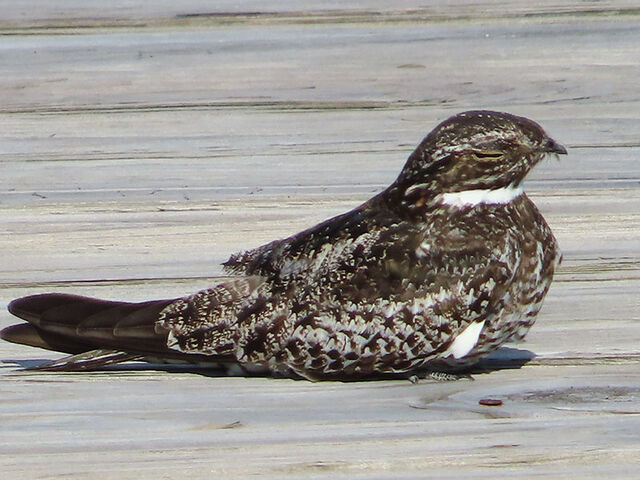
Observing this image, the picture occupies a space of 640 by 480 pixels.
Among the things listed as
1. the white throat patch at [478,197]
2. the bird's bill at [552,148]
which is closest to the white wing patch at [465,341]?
the white throat patch at [478,197]

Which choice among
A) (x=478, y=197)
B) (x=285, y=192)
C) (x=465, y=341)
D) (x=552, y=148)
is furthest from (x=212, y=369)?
(x=285, y=192)

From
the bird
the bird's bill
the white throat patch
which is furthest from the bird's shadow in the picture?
the bird's bill

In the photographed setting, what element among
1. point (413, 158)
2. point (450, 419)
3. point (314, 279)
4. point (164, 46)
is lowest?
point (450, 419)

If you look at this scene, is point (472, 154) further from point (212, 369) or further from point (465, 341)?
point (212, 369)

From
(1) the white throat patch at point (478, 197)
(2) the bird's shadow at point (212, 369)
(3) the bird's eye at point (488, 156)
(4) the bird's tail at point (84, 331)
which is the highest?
(3) the bird's eye at point (488, 156)

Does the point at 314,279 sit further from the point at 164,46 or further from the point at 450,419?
the point at 164,46

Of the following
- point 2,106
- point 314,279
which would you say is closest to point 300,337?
point 314,279

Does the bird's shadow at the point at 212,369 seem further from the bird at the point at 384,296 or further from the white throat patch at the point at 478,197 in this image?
the white throat patch at the point at 478,197

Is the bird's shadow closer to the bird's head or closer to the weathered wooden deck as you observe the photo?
the weathered wooden deck
